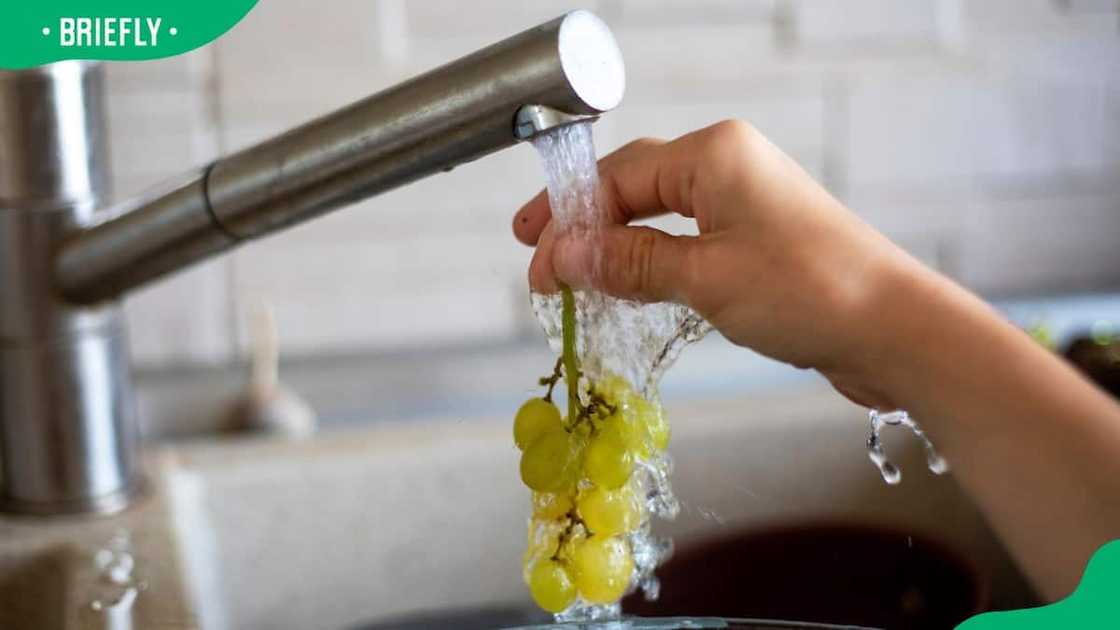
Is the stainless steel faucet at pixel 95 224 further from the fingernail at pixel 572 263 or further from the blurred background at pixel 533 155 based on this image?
the blurred background at pixel 533 155

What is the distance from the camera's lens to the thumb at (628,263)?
1.26 ft

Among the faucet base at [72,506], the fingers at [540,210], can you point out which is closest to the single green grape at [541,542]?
the fingers at [540,210]

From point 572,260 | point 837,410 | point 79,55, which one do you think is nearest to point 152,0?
point 79,55

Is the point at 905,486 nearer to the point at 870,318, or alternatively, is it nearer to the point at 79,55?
the point at 870,318

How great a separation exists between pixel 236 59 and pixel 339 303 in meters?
0.17

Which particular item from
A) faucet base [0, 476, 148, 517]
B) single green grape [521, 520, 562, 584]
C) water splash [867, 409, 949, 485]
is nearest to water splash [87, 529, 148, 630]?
faucet base [0, 476, 148, 517]

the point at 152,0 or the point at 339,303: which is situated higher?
the point at 152,0

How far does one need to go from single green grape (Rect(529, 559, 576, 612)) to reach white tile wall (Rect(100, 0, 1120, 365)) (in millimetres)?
355

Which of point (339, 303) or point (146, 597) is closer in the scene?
point (146, 597)

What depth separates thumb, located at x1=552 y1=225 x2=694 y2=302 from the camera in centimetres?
39

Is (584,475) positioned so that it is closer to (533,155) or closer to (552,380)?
(552,380)

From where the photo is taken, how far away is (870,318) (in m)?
0.35

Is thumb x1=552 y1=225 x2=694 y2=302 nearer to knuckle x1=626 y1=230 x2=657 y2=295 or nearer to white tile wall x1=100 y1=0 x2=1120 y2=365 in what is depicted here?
knuckle x1=626 y1=230 x2=657 y2=295

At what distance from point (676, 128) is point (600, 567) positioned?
0.46 meters
